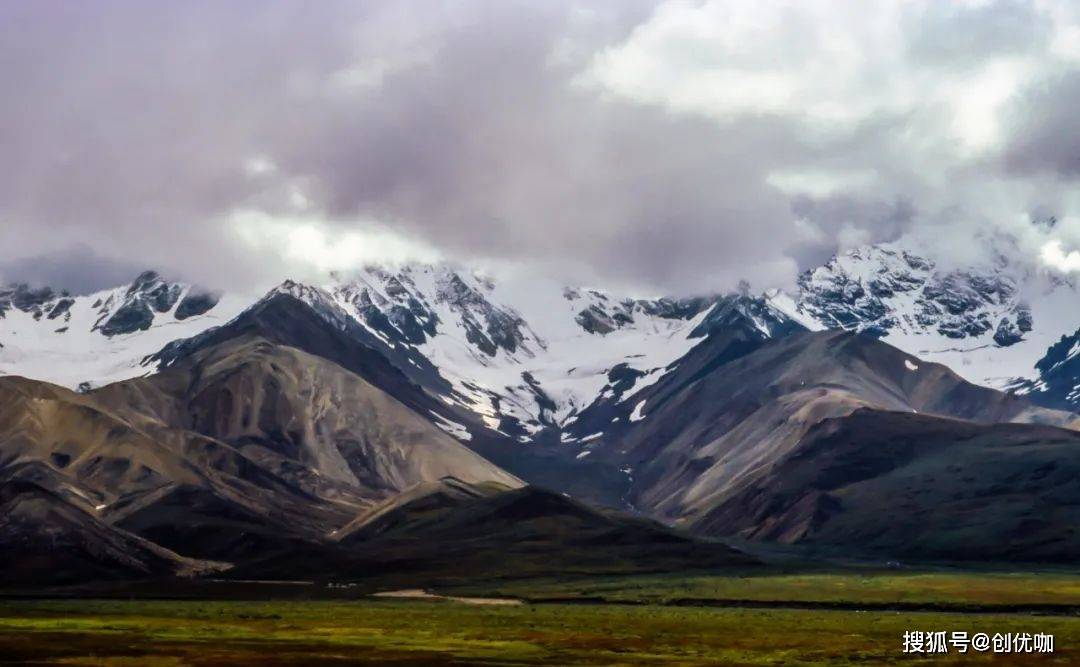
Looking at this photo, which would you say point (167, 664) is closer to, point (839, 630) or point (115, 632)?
point (115, 632)

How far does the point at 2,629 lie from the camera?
19350 centimetres

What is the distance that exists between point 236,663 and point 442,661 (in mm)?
18378

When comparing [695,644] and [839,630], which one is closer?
[695,644]

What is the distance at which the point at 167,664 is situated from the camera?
15275cm

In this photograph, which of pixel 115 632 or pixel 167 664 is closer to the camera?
pixel 167 664

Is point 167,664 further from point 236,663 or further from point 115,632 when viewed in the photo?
point 115,632

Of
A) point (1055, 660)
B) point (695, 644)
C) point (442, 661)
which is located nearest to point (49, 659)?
point (442, 661)

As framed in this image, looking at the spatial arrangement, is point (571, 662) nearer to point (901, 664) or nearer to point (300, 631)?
point (901, 664)

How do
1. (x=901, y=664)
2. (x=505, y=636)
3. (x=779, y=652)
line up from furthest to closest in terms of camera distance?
1. (x=505, y=636)
2. (x=779, y=652)
3. (x=901, y=664)

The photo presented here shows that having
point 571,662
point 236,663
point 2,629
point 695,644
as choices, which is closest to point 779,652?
point 695,644

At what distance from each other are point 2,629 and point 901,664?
100651mm

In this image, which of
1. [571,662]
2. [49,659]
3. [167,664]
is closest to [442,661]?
[571,662]

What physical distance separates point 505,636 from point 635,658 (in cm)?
3355

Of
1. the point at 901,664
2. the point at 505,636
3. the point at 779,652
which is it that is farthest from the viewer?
the point at 505,636
